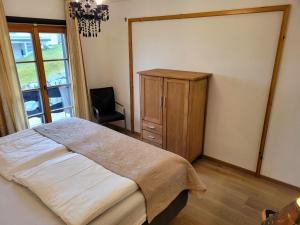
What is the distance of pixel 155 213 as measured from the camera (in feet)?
5.50

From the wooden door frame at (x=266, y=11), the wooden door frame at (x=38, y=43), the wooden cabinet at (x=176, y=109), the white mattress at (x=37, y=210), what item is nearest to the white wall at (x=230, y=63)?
the wooden door frame at (x=266, y=11)

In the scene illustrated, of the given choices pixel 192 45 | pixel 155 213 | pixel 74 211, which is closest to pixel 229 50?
pixel 192 45

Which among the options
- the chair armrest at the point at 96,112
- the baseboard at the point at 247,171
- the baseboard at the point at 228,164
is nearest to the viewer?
the baseboard at the point at 247,171

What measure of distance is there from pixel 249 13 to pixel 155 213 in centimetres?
245

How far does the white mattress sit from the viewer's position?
133cm

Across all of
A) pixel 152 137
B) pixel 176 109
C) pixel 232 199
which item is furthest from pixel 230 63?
pixel 232 199

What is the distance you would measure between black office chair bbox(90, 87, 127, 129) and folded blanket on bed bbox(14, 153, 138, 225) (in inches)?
82.0

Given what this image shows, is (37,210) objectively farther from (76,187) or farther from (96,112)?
(96,112)

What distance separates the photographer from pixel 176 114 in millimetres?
2918

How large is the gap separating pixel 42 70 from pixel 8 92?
684mm

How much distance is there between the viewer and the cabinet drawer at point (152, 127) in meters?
3.19

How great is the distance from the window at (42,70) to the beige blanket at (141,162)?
1.23 metres

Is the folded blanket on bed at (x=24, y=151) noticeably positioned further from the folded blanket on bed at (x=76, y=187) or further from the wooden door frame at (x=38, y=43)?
the wooden door frame at (x=38, y=43)

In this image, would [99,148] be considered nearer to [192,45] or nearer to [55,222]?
[55,222]
